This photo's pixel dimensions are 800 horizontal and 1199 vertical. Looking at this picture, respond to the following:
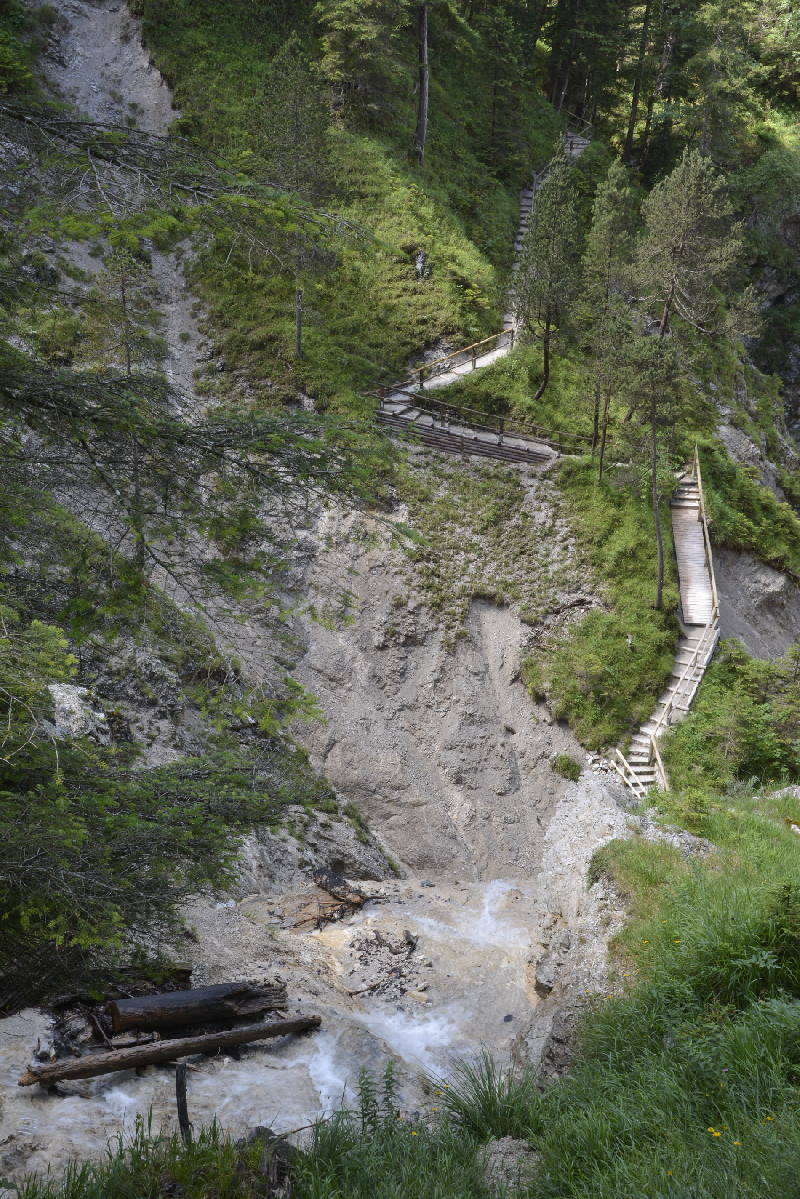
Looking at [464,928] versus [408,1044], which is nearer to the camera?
[408,1044]

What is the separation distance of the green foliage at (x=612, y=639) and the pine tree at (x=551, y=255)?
22.1 ft

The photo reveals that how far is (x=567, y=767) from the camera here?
874 inches

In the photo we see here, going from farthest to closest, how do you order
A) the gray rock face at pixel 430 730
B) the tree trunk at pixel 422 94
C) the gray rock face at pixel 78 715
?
the tree trunk at pixel 422 94, the gray rock face at pixel 430 730, the gray rock face at pixel 78 715

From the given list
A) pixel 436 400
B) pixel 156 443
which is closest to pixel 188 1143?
pixel 156 443

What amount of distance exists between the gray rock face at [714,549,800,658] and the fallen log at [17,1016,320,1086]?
67.6 feet

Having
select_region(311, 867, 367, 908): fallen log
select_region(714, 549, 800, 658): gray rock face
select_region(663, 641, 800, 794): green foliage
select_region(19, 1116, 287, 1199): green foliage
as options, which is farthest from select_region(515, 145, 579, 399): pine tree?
select_region(19, 1116, 287, 1199): green foliage

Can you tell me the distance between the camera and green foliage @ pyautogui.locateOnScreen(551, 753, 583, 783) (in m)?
22.1

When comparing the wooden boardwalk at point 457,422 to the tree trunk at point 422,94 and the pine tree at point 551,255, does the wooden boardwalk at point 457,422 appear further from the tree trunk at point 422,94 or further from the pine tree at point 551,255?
the tree trunk at point 422,94

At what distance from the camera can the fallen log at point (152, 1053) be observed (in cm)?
745

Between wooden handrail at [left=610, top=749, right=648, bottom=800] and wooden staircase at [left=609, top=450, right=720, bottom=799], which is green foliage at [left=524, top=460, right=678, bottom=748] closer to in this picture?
wooden staircase at [left=609, top=450, right=720, bottom=799]

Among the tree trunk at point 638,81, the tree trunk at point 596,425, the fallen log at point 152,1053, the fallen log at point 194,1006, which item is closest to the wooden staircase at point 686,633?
the tree trunk at point 596,425

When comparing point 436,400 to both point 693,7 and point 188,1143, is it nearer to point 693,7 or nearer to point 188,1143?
point 188,1143

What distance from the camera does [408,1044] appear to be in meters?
12.2

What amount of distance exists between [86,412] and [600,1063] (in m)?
7.12
